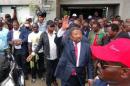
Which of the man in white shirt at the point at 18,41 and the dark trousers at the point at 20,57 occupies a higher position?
the man in white shirt at the point at 18,41

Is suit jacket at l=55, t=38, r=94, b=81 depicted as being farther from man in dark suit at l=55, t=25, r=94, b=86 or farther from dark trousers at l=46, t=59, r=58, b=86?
dark trousers at l=46, t=59, r=58, b=86

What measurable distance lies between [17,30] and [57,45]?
1.72 m

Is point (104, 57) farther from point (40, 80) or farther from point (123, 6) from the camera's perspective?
point (123, 6)

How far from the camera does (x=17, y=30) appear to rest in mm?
8133

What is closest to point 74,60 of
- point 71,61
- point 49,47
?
point 71,61

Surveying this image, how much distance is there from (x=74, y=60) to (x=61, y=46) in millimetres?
1113

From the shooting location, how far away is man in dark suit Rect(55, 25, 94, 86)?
16.9ft

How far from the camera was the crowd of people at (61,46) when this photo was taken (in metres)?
5.19

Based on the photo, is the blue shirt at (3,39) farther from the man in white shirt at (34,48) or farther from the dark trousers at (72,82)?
the dark trousers at (72,82)

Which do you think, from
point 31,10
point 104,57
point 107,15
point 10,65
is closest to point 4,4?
point 31,10

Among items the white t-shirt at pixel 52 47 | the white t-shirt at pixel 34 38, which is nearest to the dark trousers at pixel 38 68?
the white t-shirt at pixel 34 38

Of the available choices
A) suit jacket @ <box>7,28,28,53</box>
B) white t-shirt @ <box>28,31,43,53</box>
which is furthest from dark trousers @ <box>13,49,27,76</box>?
white t-shirt @ <box>28,31,43,53</box>

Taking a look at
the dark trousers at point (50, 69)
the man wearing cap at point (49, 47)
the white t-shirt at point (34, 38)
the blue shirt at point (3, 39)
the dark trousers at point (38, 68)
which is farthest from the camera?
the dark trousers at point (38, 68)

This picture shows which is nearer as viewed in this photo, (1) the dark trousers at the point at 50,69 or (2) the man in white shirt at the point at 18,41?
(1) the dark trousers at the point at 50,69
